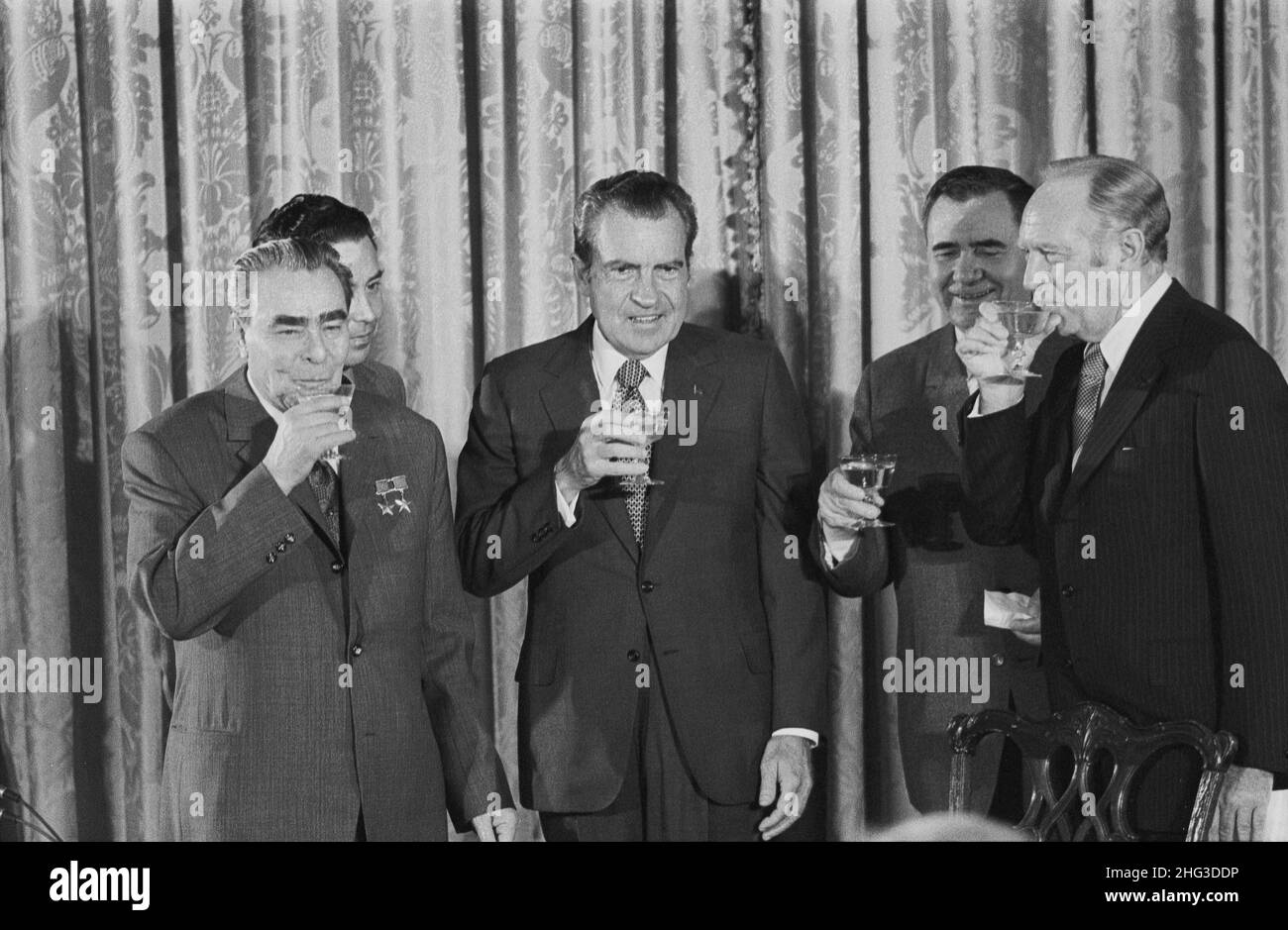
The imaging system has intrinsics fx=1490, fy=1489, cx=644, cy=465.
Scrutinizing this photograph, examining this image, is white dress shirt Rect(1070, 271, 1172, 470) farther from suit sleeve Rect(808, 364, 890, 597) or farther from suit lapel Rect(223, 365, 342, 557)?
suit lapel Rect(223, 365, 342, 557)

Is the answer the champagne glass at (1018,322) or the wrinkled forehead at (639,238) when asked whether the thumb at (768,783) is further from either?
the wrinkled forehead at (639,238)

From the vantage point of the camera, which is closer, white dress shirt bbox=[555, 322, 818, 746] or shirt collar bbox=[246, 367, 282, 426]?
shirt collar bbox=[246, 367, 282, 426]

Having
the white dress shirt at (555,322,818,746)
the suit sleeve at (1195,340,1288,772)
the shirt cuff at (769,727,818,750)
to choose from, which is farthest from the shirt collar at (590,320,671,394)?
the suit sleeve at (1195,340,1288,772)

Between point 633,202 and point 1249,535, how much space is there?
4.61 ft

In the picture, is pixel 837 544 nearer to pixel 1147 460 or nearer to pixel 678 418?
pixel 678 418

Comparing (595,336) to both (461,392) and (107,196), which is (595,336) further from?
(107,196)

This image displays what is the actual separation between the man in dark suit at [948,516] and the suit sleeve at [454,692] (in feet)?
2.63

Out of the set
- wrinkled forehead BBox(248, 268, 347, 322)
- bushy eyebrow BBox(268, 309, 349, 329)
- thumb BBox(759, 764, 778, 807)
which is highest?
wrinkled forehead BBox(248, 268, 347, 322)

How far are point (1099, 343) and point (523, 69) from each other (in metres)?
1.40

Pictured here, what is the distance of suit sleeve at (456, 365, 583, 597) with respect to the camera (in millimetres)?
2963

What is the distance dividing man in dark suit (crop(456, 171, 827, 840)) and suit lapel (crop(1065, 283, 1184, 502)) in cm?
59

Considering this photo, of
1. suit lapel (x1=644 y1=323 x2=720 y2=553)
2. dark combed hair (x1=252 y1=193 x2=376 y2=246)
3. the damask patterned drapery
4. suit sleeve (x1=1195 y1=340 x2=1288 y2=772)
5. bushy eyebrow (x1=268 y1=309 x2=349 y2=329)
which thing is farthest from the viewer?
the damask patterned drapery

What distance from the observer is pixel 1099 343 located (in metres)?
3.13
